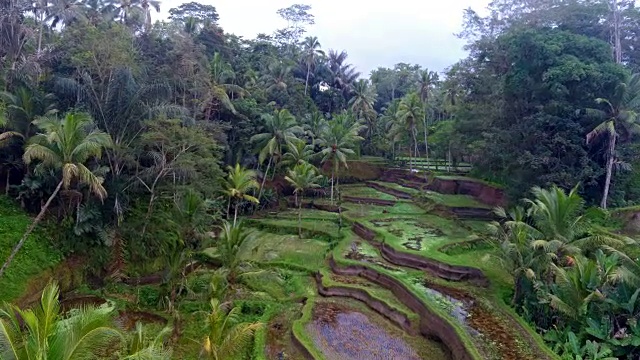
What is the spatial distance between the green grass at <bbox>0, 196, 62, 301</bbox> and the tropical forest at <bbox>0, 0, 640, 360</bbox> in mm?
83

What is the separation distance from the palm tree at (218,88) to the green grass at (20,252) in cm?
1238

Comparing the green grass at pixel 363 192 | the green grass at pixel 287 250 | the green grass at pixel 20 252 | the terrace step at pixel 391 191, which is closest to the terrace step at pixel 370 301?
the green grass at pixel 287 250

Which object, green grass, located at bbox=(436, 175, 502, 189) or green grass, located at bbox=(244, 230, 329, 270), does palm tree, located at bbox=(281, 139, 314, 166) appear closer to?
green grass, located at bbox=(244, 230, 329, 270)

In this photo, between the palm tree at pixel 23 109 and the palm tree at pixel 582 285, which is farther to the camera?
the palm tree at pixel 23 109

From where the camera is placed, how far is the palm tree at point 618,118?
20688mm

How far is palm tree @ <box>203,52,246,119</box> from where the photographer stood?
2742 centimetres

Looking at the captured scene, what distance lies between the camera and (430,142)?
46500 millimetres

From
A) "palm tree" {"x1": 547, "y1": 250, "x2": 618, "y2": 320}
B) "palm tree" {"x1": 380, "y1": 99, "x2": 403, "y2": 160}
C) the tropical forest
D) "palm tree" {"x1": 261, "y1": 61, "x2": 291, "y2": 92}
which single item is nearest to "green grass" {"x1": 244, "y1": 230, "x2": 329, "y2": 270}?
the tropical forest

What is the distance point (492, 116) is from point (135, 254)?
21.4m

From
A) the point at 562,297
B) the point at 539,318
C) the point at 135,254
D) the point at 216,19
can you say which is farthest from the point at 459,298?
the point at 216,19

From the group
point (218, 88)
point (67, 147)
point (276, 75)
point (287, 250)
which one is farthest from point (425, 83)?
point (67, 147)

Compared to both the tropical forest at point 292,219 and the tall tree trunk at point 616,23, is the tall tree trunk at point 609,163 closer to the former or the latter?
the tropical forest at point 292,219

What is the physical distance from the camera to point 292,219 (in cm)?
2995

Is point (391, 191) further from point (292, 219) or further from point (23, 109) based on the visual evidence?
point (23, 109)
